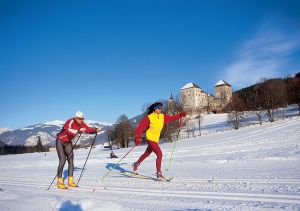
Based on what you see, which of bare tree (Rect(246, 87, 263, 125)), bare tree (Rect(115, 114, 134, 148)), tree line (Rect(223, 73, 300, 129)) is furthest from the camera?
bare tree (Rect(115, 114, 134, 148))

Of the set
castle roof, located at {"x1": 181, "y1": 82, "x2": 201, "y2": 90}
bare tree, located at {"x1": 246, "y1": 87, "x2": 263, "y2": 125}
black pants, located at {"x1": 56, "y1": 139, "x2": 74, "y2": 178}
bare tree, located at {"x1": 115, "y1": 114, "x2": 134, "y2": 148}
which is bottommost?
bare tree, located at {"x1": 115, "y1": 114, "x2": 134, "y2": 148}

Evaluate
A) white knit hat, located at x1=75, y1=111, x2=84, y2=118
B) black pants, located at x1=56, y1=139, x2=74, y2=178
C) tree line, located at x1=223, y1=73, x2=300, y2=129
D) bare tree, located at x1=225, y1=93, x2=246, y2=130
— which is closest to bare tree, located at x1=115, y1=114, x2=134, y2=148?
bare tree, located at x1=225, y1=93, x2=246, y2=130

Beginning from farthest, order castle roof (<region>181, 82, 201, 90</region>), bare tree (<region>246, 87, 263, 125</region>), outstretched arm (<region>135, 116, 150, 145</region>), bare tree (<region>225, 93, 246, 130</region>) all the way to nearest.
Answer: castle roof (<region>181, 82, 201, 90</region>) → bare tree (<region>225, 93, 246, 130</region>) → bare tree (<region>246, 87, 263, 125</region>) → outstretched arm (<region>135, 116, 150, 145</region>)

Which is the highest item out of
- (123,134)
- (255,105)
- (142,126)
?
(255,105)

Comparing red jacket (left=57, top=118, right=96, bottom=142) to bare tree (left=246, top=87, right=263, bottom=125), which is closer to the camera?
red jacket (left=57, top=118, right=96, bottom=142)

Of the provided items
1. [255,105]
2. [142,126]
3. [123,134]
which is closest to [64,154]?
[142,126]

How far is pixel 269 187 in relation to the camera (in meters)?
6.13

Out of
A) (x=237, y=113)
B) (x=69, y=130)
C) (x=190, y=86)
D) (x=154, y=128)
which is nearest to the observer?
(x=69, y=130)

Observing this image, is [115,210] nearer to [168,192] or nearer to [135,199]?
[135,199]

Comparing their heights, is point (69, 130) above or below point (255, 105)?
below

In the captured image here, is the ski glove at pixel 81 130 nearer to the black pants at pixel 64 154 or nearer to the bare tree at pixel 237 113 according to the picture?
the black pants at pixel 64 154

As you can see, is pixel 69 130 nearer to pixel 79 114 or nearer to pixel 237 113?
pixel 79 114

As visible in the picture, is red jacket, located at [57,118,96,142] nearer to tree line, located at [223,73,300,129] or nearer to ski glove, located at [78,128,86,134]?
ski glove, located at [78,128,86,134]

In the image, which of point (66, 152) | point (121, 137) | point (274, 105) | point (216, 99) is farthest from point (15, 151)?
point (66, 152)
